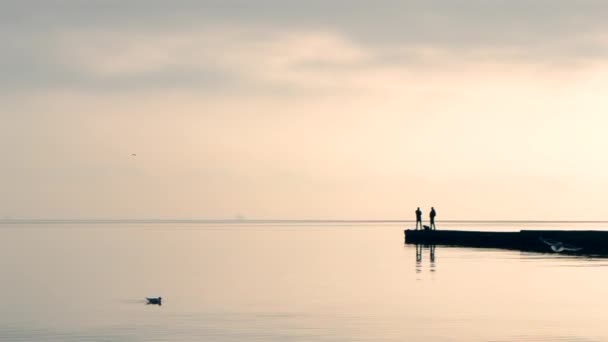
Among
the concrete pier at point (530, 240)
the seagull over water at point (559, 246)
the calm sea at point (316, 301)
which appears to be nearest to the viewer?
the calm sea at point (316, 301)

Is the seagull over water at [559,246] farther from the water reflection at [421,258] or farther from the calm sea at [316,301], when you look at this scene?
the water reflection at [421,258]

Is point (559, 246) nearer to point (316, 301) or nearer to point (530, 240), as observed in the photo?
point (530, 240)

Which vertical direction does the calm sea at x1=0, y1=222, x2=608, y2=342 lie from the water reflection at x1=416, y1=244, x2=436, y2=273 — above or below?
below

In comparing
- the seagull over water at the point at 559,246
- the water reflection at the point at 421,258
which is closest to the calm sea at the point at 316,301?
the water reflection at the point at 421,258

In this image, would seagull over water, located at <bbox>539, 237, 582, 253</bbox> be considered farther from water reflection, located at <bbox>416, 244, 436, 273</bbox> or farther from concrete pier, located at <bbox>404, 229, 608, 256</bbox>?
water reflection, located at <bbox>416, 244, 436, 273</bbox>

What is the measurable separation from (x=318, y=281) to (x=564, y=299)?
57.4 ft

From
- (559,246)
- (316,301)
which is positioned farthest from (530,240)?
(316,301)

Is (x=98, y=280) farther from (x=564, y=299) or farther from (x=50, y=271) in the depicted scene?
(x=564, y=299)

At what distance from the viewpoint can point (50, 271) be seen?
74250 mm

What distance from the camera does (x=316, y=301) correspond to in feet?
160

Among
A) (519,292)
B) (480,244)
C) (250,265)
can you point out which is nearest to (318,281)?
(519,292)

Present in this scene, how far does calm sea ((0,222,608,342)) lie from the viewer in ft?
124

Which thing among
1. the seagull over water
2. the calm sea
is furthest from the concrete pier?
the calm sea

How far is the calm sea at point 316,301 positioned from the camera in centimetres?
3794
